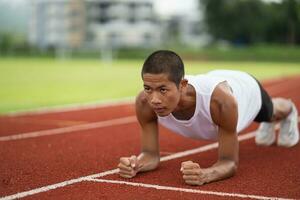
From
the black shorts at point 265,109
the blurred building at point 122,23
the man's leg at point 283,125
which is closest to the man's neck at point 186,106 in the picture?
the black shorts at point 265,109

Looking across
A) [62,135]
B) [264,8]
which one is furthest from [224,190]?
[264,8]

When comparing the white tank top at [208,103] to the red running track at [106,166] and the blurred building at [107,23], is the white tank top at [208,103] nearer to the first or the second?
the red running track at [106,166]

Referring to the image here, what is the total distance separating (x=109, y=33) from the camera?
335ft

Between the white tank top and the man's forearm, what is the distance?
0.45 m

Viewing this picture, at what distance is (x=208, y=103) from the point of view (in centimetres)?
553

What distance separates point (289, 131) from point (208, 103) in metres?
2.27

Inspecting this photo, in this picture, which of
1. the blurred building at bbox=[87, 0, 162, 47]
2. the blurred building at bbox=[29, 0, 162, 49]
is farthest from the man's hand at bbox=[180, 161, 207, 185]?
the blurred building at bbox=[87, 0, 162, 47]

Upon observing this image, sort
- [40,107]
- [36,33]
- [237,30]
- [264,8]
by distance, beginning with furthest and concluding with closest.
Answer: [36,33]
[237,30]
[264,8]
[40,107]

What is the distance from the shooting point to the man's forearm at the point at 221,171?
5.24 metres

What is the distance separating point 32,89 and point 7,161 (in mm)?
12886

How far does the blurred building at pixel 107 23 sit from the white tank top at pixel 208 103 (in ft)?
307

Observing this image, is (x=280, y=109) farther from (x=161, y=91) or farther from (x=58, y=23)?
(x=58, y=23)

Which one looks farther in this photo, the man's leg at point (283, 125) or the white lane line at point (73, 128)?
the white lane line at point (73, 128)

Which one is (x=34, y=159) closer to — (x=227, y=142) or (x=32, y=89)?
(x=227, y=142)
